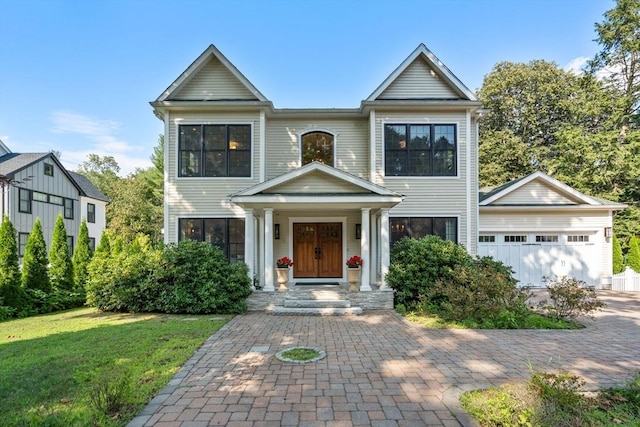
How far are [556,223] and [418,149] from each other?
23.1 feet

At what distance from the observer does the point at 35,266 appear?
9984 millimetres

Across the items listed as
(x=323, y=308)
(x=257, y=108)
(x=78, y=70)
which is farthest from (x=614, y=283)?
(x=78, y=70)

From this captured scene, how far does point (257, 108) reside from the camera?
36.0 ft

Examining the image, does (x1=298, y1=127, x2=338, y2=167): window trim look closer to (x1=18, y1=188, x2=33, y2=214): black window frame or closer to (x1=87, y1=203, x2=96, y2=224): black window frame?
(x1=18, y1=188, x2=33, y2=214): black window frame

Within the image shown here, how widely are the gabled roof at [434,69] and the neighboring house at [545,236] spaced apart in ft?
15.0

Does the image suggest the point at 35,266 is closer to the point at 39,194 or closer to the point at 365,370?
the point at 365,370

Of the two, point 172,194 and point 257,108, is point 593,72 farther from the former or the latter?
point 172,194

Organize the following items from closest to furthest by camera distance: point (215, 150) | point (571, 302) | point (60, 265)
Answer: point (571, 302) → point (60, 265) → point (215, 150)

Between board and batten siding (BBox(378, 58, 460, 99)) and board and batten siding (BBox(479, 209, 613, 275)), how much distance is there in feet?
17.2

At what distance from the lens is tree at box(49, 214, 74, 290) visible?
419 inches

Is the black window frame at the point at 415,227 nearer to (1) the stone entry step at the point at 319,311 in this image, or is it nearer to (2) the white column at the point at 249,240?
(1) the stone entry step at the point at 319,311

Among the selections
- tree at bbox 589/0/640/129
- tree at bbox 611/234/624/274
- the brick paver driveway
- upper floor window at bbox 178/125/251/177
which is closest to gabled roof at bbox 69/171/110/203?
upper floor window at bbox 178/125/251/177

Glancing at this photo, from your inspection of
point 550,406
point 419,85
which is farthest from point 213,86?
point 550,406

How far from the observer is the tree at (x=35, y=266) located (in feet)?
32.3
